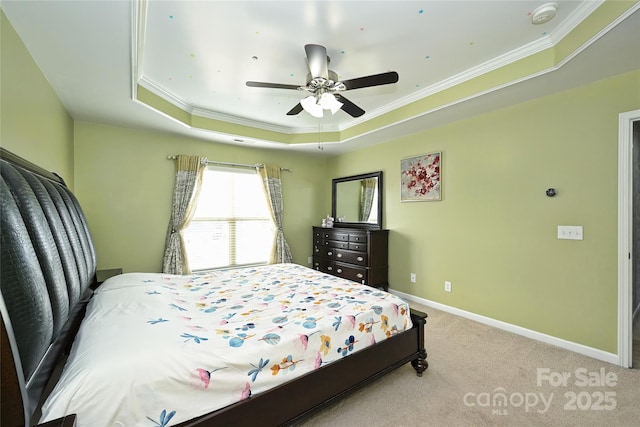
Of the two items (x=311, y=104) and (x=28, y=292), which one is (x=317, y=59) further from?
(x=28, y=292)

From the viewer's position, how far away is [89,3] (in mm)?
1458

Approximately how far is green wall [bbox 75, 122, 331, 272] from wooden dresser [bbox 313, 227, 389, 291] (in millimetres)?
2270

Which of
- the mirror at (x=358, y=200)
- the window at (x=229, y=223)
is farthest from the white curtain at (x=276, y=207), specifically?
the mirror at (x=358, y=200)

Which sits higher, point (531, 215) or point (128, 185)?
point (128, 185)

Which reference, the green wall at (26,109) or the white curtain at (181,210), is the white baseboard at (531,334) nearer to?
the white curtain at (181,210)

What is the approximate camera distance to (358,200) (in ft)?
15.2

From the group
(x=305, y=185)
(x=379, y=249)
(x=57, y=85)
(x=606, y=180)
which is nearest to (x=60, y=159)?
(x=57, y=85)

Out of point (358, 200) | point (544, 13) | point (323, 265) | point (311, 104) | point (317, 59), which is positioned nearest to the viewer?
point (544, 13)

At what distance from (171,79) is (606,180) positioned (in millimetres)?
4254

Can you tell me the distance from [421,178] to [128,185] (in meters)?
4.05

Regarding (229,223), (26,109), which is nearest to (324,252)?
(229,223)

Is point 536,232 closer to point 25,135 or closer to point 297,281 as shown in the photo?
point 297,281

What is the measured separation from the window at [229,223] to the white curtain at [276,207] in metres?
0.10

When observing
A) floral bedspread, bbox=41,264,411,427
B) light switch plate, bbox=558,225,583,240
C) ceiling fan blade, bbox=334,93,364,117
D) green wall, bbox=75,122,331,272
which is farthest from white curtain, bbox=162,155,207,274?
light switch plate, bbox=558,225,583,240
